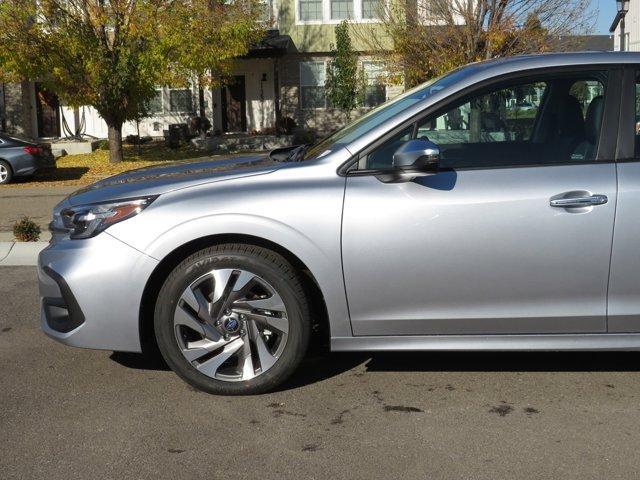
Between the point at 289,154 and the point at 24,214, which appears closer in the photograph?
the point at 289,154

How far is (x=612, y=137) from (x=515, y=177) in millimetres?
608

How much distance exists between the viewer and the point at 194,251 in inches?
181

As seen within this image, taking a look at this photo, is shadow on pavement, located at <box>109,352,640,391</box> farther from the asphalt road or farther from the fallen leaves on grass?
the fallen leaves on grass

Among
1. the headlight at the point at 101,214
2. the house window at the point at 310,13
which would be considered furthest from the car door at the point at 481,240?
the house window at the point at 310,13

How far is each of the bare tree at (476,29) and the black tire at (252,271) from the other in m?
13.9

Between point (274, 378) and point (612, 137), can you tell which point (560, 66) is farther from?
point (274, 378)

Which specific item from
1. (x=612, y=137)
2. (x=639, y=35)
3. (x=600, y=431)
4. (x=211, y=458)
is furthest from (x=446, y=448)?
(x=639, y=35)

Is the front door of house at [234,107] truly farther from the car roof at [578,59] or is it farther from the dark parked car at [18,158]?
the car roof at [578,59]

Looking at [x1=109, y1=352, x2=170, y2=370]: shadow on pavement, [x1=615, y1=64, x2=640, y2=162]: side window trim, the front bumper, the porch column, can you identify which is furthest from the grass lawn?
[x1=615, y1=64, x2=640, y2=162]: side window trim

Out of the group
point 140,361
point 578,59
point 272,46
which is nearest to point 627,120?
point 578,59

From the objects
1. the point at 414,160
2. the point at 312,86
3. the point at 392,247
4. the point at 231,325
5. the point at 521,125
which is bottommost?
the point at 231,325

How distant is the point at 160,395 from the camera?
15.7 ft

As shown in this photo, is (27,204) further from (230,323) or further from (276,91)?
(276,91)

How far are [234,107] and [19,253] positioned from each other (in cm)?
2151
